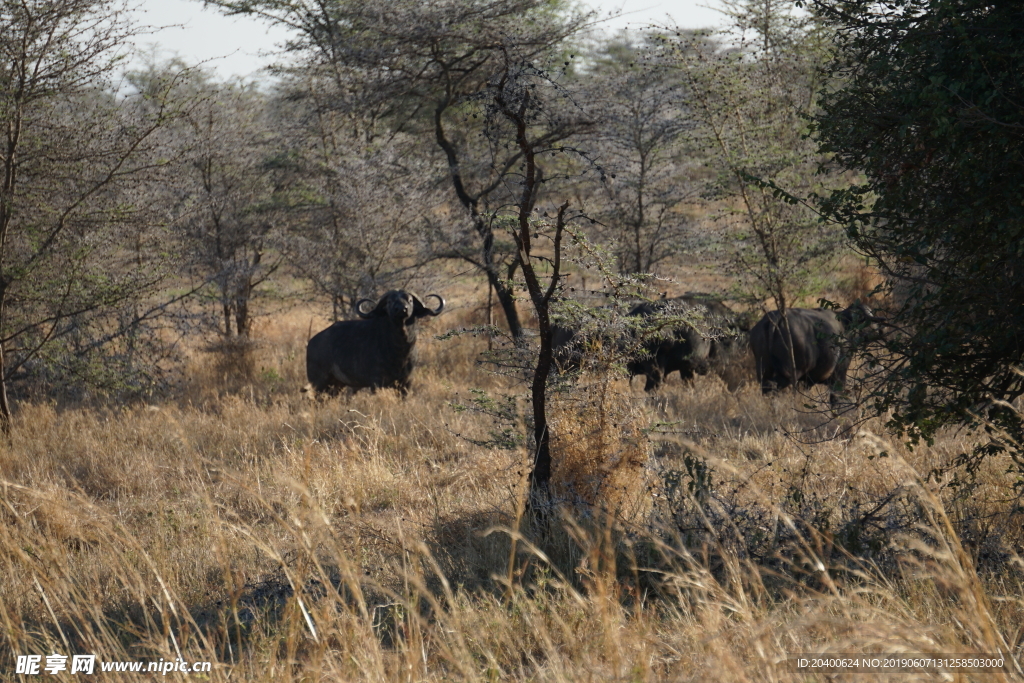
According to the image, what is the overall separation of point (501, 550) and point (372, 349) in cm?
703

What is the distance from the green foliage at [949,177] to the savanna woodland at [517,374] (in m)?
0.03

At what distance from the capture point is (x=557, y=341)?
469 inches

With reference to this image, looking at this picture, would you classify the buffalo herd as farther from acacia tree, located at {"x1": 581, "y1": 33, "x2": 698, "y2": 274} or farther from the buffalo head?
acacia tree, located at {"x1": 581, "y1": 33, "x2": 698, "y2": 274}

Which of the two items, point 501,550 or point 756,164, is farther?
point 756,164

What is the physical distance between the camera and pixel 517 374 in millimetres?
6234

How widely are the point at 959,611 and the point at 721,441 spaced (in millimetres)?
4416

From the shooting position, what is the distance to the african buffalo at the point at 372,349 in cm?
1148

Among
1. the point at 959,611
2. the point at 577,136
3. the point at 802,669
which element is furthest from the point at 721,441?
the point at 577,136

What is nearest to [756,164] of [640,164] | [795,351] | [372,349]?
[795,351]

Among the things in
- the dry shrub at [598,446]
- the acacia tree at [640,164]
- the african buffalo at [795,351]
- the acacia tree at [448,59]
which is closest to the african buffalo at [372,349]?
the acacia tree at [448,59]

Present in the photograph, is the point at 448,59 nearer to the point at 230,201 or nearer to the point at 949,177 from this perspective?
the point at 230,201

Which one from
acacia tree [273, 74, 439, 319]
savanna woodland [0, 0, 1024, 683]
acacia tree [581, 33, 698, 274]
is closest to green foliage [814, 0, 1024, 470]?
savanna woodland [0, 0, 1024, 683]

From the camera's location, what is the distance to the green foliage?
4137 mm

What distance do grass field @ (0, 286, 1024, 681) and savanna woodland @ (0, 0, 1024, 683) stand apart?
42 mm
